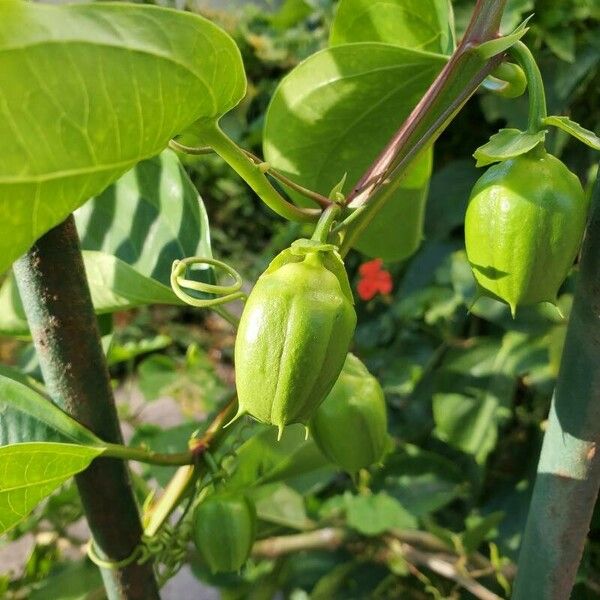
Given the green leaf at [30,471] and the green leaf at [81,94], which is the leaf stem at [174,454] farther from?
the green leaf at [81,94]

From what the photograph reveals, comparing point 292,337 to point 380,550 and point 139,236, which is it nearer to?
point 139,236

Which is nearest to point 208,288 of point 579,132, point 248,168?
point 248,168

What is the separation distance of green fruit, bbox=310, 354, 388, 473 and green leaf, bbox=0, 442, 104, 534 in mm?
122

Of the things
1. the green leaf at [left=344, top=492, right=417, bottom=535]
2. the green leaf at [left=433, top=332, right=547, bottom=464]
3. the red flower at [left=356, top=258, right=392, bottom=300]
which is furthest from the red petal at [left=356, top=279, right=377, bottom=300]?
the green leaf at [left=344, top=492, right=417, bottom=535]

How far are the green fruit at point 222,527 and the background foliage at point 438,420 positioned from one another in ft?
0.27

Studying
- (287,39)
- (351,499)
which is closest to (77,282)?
(351,499)

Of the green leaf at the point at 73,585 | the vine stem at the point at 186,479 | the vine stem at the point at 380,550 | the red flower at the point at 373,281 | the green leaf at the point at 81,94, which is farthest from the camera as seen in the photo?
the red flower at the point at 373,281

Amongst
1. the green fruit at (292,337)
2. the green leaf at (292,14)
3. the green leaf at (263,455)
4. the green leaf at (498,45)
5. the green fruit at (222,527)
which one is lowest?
the green leaf at (292,14)

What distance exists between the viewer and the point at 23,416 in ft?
1.08

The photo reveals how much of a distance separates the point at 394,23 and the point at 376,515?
453 millimetres

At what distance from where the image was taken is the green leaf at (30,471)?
0.28m

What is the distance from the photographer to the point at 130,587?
1.29ft

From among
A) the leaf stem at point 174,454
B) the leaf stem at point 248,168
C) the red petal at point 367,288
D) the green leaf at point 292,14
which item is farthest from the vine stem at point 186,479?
the green leaf at point 292,14

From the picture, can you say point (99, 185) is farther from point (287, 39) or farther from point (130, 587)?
point (287, 39)
